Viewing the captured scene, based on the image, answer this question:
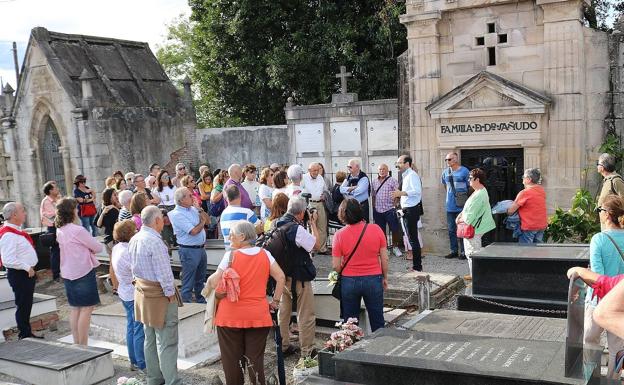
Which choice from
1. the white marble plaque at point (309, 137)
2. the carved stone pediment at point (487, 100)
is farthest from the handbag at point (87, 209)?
the carved stone pediment at point (487, 100)

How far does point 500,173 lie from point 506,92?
4.82ft

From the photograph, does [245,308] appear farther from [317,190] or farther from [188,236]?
[317,190]

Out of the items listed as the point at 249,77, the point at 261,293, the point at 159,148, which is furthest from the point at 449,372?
the point at 249,77

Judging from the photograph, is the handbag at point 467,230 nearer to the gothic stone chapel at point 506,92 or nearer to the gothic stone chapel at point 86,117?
the gothic stone chapel at point 506,92

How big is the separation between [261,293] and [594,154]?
7215mm

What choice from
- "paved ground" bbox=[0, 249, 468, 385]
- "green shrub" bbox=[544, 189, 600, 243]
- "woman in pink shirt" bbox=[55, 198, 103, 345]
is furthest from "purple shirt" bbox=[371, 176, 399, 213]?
"woman in pink shirt" bbox=[55, 198, 103, 345]

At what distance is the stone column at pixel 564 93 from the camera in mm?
10266

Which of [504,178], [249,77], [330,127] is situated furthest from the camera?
[249,77]

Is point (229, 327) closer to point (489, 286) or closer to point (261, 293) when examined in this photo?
point (261, 293)

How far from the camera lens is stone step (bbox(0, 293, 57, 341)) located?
8.85 metres

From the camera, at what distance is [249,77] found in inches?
831

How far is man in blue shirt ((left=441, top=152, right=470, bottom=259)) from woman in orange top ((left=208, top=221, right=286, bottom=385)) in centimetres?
578

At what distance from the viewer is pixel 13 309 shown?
29.4 feet

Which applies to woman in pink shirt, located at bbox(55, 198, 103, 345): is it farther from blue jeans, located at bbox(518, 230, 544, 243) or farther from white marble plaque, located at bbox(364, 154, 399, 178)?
white marble plaque, located at bbox(364, 154, 399, 178)
